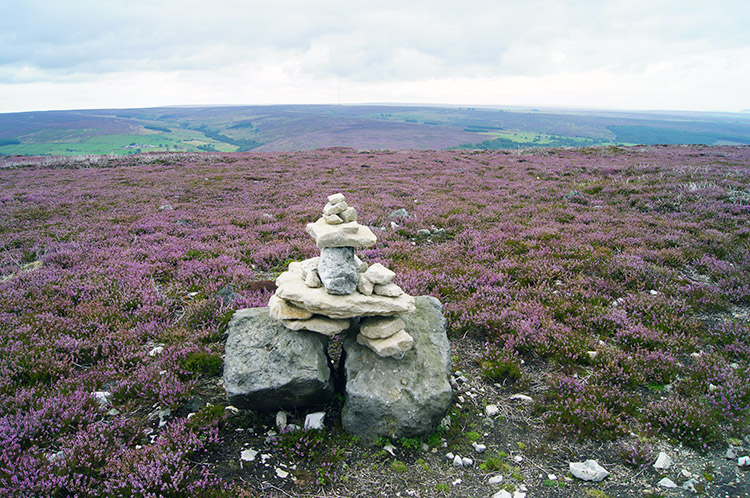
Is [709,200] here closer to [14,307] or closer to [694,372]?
[694,372]

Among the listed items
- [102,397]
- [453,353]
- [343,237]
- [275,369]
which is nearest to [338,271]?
[343,237]

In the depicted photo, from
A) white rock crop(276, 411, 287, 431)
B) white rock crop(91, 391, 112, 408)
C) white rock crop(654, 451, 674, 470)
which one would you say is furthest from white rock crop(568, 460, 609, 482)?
white rock crop(91, 391, 112, 408)

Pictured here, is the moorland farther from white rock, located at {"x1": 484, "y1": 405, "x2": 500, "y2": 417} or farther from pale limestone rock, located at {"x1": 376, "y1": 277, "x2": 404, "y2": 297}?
pale limestone rock, located at {"x1": 376, "y1": 277, "x2": 404, "y2": 297}

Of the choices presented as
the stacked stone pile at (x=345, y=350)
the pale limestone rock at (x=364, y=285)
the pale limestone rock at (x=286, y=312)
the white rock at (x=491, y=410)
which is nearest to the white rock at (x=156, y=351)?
the stacked stone pile at (x=345, y=350)

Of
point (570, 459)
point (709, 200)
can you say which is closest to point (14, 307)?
point (570, 459)

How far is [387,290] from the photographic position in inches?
208

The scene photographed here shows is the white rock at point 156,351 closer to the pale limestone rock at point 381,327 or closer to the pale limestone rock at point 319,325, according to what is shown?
the pale limestone rock at point 319,325

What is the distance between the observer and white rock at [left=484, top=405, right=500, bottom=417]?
5.22 m

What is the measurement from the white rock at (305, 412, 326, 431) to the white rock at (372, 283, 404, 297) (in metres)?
1.86

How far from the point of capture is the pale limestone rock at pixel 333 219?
5348 millimetres

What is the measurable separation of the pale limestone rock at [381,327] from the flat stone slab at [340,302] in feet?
0.38

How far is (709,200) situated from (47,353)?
2233 cm

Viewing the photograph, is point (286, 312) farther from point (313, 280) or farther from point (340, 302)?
point (340, 302)

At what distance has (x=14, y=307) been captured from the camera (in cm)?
741
